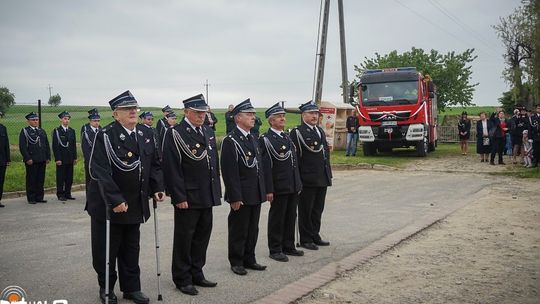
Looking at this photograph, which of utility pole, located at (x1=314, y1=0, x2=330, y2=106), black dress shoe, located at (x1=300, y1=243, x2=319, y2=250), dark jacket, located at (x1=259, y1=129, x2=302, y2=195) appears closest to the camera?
dark jacket, located at (x1=259, y1=129, x2=302, y2=195)

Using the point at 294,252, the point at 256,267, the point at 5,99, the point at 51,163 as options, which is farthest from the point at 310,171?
the point at 5,99

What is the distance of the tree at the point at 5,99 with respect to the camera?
18.6m

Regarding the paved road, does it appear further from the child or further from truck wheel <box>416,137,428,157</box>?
truck wheel <box>416,137,428,157</box>

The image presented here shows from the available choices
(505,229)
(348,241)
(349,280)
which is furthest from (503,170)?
(349,280)

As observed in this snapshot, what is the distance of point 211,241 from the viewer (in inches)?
317

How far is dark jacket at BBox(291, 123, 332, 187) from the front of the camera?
7.76m

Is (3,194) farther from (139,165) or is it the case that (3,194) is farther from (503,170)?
(503,170)

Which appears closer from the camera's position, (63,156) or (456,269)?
(456,269)

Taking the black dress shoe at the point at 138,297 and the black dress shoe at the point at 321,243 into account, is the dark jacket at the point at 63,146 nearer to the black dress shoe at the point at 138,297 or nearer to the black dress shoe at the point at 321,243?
the black dress shoe at the point at 321,243

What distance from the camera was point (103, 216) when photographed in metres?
5.36

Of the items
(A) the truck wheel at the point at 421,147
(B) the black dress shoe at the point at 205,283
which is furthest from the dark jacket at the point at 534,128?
(B) the black dress shoe at the point at 205,283

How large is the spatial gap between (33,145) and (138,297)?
839 centimetres

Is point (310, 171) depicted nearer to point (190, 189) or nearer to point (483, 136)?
point (190, 189)

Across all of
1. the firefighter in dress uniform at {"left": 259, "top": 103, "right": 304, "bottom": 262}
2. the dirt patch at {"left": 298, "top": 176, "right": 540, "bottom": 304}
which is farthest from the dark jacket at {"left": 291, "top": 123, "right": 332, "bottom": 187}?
the dirt patch at {"left": 298, "top": 176, "right": 540, "bottom": 304}
